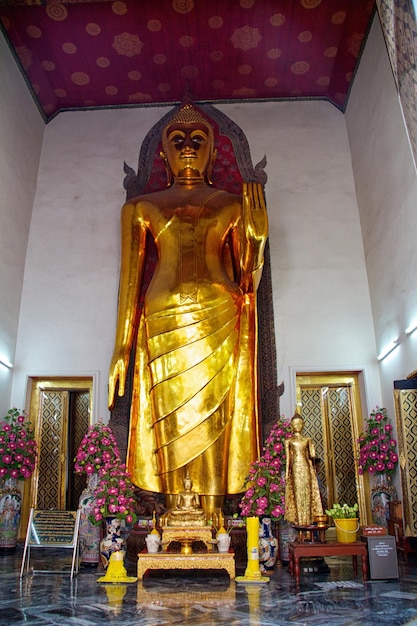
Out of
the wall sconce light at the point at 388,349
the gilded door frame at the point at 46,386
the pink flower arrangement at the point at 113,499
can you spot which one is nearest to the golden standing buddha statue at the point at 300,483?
the pink flower arrangement at the point at 113,499

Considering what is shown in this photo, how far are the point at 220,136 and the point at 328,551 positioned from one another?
510 cm

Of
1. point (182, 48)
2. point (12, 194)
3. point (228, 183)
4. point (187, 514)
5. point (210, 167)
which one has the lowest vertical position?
point (187, 514)

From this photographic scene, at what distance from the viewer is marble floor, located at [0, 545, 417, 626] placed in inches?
116

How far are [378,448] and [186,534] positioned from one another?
2.24m

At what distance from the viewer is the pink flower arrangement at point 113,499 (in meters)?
4.54

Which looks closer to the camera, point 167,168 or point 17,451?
point 17,451

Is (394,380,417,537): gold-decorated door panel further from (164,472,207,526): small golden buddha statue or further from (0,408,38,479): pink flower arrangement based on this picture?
(0,408,38,479): pink flower arrangement

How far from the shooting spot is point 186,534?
436 cm

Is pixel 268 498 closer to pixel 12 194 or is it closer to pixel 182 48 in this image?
pixel 12 194

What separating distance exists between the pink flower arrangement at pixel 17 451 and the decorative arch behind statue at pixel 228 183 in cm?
85

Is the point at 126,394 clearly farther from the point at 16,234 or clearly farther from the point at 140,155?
the point at 140,155

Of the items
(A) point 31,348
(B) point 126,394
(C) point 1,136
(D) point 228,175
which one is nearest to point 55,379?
(A) point 31,348

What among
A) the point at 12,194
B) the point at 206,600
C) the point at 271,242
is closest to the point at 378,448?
the point at 271,242

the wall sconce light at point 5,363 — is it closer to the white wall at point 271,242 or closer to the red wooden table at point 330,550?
the white wall at point 271,242
